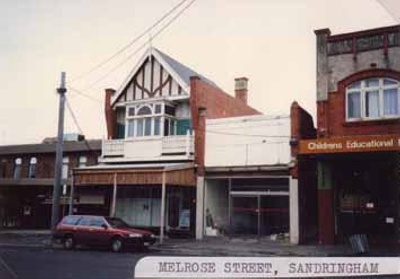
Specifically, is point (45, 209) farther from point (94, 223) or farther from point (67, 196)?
point (94, 223)

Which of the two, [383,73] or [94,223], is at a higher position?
[383,73]

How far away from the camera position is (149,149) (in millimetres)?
25609

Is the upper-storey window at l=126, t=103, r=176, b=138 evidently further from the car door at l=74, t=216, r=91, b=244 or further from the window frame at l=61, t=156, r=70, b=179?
the car door at l=74, t=216, r=91, b=244

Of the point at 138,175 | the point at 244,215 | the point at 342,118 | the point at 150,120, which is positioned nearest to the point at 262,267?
the point at 342,118

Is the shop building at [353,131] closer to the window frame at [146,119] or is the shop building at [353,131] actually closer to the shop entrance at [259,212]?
the shop entrance at [259,212]

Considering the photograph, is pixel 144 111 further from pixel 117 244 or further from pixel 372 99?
pixel 372 99

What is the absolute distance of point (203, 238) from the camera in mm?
22406

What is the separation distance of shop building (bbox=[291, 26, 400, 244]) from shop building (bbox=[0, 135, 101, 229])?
14303 millimetres

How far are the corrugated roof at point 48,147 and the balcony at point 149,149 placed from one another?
2.96 meters

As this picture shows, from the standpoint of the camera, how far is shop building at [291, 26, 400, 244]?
746 inches

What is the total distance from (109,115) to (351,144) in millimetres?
14158

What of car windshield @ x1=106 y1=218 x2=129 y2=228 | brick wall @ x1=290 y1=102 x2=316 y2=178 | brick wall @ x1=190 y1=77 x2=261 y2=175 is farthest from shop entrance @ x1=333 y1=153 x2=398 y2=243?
car windshield @ x1=106 y1=218 x2=129 y2=228

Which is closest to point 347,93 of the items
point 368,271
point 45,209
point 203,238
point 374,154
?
point 374,154

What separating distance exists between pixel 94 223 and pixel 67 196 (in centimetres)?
1055
